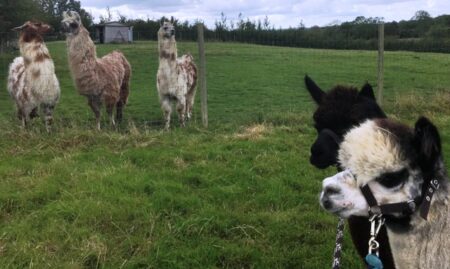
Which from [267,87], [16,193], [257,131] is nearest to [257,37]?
[267,87]

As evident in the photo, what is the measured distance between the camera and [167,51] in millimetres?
8898

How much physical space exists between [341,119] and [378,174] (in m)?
1.10

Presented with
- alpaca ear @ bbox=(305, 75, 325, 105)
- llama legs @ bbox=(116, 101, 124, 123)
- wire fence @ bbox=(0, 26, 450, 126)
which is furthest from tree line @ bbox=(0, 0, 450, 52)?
alpaca ear @ bbox=(305, 75, 325, 105)

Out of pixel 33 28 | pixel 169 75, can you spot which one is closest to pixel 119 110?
pixel 169 75

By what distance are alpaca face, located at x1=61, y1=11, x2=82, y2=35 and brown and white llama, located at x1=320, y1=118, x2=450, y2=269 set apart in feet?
23.2

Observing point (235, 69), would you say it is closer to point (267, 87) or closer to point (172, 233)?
point (267, 87)

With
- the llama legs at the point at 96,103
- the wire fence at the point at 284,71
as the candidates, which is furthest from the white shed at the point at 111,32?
the llama legs at the point at 96,103

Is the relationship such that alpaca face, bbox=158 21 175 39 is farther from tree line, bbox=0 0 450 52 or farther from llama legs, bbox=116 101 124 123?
tree line, bbox=0 0 450 52

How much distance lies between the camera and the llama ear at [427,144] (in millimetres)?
1770

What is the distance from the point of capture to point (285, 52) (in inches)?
1008

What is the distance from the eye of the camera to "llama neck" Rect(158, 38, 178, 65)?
8859mm

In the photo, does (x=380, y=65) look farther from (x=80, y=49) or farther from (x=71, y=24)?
(x=71, y=24)

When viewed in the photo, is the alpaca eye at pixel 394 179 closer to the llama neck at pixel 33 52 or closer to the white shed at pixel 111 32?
the llama neck at pixel 33 52

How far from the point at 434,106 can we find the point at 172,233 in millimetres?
7657
